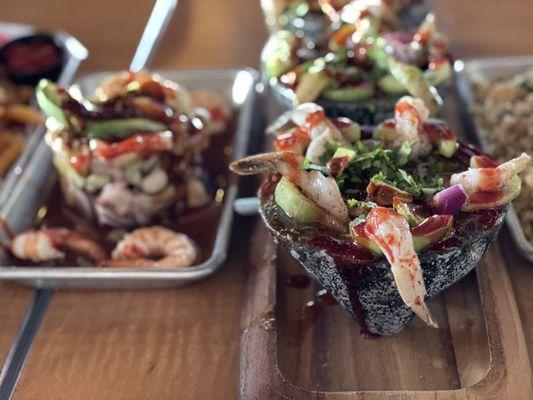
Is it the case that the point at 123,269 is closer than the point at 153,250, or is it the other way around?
the point at 123,269

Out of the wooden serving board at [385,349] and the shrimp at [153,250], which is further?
the shrimp at [153,250]

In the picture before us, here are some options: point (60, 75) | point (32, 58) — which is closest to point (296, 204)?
point (60, 75)

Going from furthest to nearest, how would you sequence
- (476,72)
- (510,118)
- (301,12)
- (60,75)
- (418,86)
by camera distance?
(60,75)
(301,12)
(476,72)
(510,118)
(418,86)

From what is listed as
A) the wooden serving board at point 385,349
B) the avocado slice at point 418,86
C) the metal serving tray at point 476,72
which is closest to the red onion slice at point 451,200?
the wooden serving board at point 385,349

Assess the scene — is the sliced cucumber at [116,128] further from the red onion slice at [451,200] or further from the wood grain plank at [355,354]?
the red onion slice at [451,200]

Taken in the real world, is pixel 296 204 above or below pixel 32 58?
above

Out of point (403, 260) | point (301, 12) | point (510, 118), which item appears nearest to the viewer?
point (403, 260)

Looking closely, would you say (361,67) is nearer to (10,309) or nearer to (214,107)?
(214,107)
